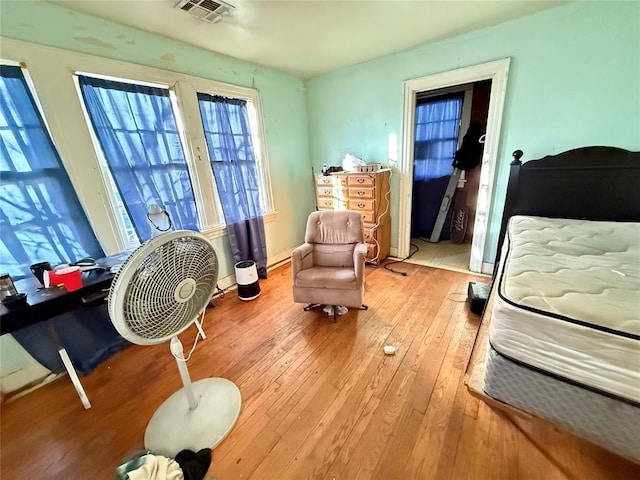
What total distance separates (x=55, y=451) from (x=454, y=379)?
7.00 ft

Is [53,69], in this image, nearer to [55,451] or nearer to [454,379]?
[55,451]

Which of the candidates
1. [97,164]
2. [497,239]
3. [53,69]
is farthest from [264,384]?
[497,239]

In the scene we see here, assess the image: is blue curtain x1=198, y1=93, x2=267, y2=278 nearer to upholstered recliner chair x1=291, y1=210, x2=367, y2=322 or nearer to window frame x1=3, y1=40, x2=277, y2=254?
window frame x1=3, y1=40, x2=277, y2=254

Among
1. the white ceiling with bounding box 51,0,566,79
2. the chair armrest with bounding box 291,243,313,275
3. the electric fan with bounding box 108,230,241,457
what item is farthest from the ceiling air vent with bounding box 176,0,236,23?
the chair armrest with bounding box 291,243,313,275

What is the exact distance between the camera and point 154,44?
1.96m

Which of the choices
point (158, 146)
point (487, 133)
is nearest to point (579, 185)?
A: point (487, 133)

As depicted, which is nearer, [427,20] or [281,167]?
[427,20]

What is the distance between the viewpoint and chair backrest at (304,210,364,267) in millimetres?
2248

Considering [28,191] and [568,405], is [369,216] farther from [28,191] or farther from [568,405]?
[28,191]

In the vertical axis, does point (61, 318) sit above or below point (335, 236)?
below

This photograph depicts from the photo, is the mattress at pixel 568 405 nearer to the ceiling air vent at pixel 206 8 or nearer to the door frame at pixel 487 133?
the door frame at pixel 487 133

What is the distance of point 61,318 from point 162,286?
4.26 feet

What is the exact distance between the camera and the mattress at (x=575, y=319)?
2.65ft

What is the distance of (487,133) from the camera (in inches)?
92.2
